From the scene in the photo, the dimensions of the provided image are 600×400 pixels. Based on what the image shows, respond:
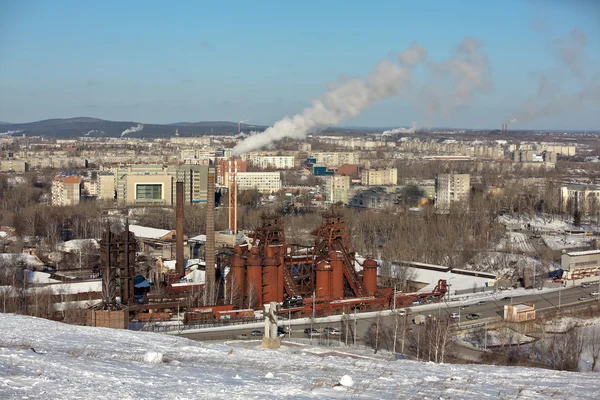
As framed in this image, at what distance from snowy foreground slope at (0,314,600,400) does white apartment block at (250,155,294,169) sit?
177 ft

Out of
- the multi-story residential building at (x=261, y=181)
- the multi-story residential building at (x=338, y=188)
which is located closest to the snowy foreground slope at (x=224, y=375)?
the multi-story residential building at (x=338, y=188)

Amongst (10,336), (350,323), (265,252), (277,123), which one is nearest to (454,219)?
(277,123)

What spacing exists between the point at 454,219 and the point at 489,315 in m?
13.8

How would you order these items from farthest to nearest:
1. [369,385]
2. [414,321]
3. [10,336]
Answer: [414,321]
[10,336]
[369,385]

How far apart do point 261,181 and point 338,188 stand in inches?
300

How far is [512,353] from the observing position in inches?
518

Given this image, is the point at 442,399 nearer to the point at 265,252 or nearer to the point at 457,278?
the point at 265,252

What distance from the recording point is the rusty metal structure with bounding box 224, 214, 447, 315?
17422mm

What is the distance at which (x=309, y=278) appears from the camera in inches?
766

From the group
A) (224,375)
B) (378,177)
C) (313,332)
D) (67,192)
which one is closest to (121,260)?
(313,332)

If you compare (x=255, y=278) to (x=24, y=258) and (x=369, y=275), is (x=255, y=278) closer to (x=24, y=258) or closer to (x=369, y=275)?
(x=369, y=275)

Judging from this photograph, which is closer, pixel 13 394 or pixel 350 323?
pixel 13 394

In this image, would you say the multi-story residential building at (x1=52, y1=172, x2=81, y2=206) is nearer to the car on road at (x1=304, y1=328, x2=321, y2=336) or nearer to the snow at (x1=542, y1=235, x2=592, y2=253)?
the snow at (x1=542, y1=235, x2=592, y2=253)

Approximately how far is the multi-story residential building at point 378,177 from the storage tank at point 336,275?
33.6m
